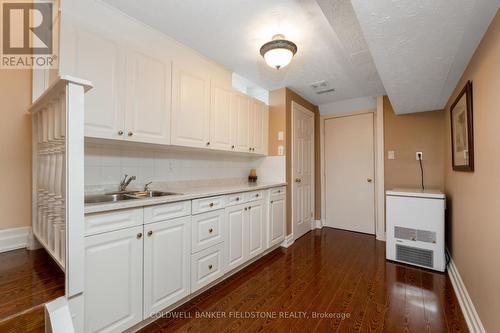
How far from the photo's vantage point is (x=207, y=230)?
1997 millimetres

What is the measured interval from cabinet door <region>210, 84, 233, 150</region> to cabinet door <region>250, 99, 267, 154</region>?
0.45m

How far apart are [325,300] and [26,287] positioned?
202cm

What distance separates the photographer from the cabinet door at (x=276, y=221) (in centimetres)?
285

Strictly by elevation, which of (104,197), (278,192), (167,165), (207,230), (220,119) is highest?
(220,119)

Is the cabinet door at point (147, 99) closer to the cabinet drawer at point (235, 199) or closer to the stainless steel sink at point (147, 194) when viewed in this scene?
the stainless steel sink at point (147, 194)

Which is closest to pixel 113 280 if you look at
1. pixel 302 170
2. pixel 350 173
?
pixel 302 170

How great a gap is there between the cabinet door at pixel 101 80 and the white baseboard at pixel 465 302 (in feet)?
9.28

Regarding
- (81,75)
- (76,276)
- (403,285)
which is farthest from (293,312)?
(81,75)

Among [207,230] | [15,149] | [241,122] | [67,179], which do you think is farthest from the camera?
[241,122]

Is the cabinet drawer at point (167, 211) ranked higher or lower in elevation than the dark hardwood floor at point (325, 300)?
higher

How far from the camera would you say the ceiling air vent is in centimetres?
305

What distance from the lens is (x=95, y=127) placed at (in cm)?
153

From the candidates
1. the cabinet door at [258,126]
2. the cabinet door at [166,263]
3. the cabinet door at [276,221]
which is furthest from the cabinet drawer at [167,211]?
the cabinet door at [258,126]

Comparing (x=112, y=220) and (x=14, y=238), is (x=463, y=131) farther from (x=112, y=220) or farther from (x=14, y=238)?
(x=14, y=238)
